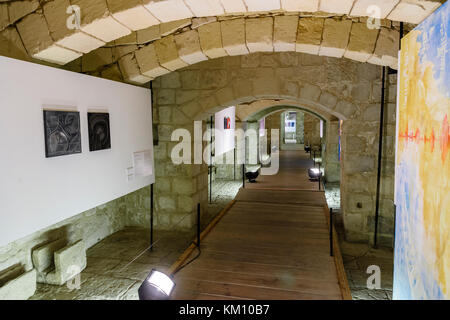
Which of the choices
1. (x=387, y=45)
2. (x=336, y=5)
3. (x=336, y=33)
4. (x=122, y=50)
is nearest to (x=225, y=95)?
(x=122, y=50)

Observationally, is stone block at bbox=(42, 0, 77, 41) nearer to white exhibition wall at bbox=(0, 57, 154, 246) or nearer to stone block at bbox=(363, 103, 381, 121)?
white exhibition wall at bbox=(0, 57, 154, 246)

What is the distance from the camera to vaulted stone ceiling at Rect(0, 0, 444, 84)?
7.45 ft

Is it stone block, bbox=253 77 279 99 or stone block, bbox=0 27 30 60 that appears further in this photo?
stone block, bbox=253 77 279 99

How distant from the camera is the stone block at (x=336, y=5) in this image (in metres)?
2.10

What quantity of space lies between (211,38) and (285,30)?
80cm

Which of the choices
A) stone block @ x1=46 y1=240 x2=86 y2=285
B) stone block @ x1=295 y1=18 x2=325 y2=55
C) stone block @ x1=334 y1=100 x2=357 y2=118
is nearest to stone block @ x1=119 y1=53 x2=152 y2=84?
stone block @ x1=295 y1=18 x2=325 y2=55

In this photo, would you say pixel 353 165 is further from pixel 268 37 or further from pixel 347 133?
pixel 268 37

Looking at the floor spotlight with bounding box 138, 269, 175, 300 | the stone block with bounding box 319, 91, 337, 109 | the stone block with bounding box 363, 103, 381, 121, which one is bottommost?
the floor spotlight with bounding box 138, 269, 175, 300

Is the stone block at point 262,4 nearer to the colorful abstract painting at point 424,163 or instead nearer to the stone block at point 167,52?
the colorful abstract painting at point 424,163

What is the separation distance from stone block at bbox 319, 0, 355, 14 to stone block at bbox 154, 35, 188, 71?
192 centimetres

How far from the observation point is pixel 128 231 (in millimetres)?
5258

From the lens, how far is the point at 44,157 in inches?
98.3
